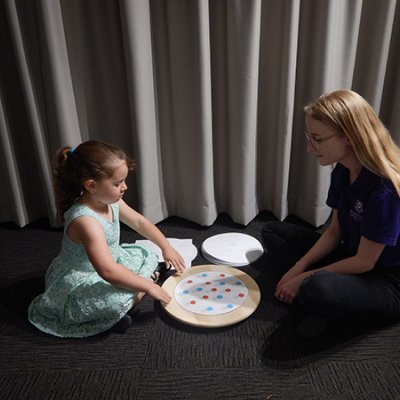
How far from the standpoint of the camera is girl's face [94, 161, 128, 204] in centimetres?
111

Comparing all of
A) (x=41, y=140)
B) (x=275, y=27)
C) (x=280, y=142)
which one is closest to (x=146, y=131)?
(x=41, y=140)

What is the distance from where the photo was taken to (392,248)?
1126 mm

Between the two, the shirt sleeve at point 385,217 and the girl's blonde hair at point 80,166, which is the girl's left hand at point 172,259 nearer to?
the girl's blonde hair at point 80,166

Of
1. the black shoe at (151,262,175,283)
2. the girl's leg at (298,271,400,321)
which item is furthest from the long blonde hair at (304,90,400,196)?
the black shoe at (151,262,175,283)

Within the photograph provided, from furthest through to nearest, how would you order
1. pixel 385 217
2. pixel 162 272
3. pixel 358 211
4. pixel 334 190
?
pixel 162 272 < pixel 334 190 < pixel 358 211 < pixel 385 217

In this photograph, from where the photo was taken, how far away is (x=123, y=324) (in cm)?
119

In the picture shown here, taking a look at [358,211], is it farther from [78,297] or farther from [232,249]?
[78,297]

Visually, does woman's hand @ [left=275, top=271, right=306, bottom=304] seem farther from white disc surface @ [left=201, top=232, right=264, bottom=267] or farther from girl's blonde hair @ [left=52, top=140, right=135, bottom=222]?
girl's blonde hair @ [left=52, top=140, right=135, bottom=222]

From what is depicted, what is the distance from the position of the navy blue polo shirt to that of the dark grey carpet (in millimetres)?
277

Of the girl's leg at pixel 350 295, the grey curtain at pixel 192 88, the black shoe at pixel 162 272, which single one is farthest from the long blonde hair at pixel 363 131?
the black shoe at pixel 162 272

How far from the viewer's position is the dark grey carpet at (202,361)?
1006 mm

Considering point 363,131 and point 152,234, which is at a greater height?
point 363,131

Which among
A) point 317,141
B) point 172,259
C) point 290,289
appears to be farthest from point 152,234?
point 317,141

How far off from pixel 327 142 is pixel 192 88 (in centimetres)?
78
